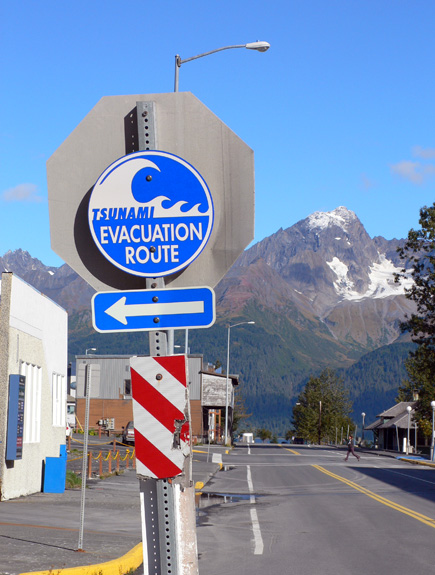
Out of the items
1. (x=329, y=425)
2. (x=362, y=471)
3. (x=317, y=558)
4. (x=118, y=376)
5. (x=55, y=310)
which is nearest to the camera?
(x=317, y=558)

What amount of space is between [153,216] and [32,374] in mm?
18394

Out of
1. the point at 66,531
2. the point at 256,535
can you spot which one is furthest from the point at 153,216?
the point at 256,535

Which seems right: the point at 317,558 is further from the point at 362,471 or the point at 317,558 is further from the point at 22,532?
the point at 362,471

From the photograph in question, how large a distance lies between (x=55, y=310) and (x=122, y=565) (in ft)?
49.3

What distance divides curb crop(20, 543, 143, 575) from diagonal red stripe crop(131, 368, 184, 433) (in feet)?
19.7

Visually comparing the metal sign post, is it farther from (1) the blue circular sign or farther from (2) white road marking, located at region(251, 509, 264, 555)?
(2) white road marking, located at region(251, 509, 264, 555)

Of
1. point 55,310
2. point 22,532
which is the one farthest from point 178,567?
point 55,310

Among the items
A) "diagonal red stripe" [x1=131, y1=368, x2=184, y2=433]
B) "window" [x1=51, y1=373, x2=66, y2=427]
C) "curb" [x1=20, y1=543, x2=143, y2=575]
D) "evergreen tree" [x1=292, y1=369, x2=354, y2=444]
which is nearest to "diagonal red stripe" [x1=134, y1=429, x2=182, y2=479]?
"diagonal red stripe" [x1=131, y1=368, x2=184, y2=433]

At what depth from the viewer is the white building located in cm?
1936

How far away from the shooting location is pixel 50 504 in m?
19.1

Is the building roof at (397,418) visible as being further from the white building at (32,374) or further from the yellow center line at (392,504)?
the white building at (32,374)

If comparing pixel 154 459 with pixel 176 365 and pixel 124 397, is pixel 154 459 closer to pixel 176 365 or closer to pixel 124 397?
pixel 176 365

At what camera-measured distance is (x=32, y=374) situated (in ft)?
72.9

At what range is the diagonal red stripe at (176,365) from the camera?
4.36 metres
